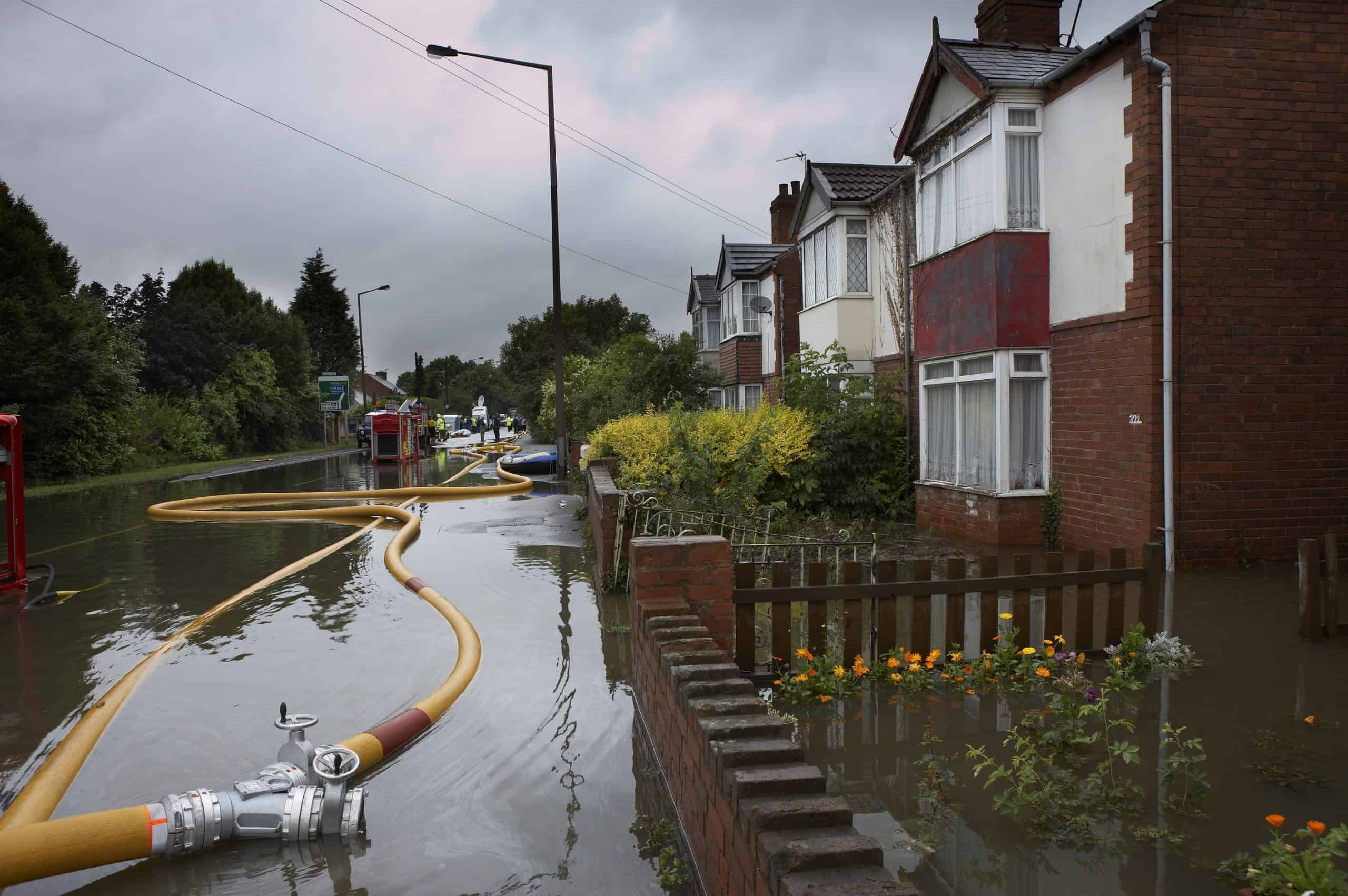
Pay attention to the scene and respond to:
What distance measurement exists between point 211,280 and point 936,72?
165 ft

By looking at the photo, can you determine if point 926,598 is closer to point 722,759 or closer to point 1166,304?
point 722,759

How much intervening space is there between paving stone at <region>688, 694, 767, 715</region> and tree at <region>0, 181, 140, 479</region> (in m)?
27.8

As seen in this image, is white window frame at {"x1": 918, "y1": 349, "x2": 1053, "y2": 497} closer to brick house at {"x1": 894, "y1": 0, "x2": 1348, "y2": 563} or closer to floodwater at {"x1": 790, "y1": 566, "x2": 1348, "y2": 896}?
brick house at {"x1": 894, "y1": 0, "x2": 1348, "y2": 563}

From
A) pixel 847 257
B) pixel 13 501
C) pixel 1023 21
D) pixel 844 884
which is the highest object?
pixel 1023 21

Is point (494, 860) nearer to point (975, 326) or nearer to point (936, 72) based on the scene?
point (975, 326)

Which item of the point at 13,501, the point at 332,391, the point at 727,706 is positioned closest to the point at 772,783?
the point at 727,706

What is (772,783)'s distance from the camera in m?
2.94

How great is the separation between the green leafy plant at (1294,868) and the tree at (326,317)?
7721cm

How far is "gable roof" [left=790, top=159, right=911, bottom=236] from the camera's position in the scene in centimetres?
1712

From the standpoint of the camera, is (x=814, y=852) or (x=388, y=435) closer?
(x=814, y=852)

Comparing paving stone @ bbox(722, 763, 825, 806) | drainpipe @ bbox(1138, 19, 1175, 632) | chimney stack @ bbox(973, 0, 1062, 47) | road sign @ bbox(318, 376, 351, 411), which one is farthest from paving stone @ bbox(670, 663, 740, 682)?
road sign @ bbox(318, 376, 351, 411)

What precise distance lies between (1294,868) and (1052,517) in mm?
8565

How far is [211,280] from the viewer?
53.5 m

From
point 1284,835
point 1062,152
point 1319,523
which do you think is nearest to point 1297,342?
point 1319,523
